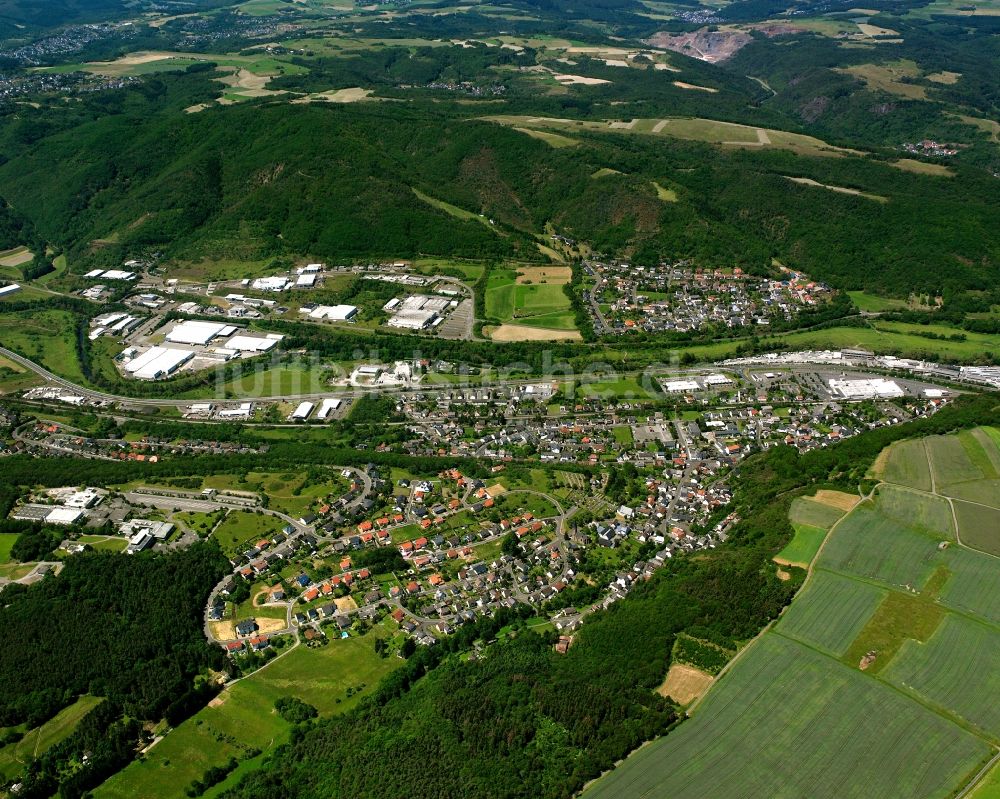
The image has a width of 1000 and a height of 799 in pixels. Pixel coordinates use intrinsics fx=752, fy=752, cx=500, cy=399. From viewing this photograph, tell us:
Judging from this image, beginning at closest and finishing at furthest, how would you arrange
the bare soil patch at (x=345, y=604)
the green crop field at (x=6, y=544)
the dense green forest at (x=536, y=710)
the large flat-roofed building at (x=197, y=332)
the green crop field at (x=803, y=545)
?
the dense green forest at (x=536, y=710), the bare soil patch at (x=345, y=604), the green crop field at (x=803, y=545), the green crop field at (x=6, y=544), the large flat-roofed building at (x=197, y=332)

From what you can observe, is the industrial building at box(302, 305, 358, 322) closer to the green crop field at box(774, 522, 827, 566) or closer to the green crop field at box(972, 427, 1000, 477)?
the green crop field at box(774, 522, 827, 566)

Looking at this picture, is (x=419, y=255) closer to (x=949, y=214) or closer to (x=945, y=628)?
(x=949, y=214)

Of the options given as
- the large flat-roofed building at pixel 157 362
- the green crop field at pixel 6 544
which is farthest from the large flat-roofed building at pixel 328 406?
the green crop field at pixel 6 544

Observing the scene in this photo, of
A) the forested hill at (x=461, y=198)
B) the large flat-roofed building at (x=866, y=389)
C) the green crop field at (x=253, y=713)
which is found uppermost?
the forested hill at (x=461, y=198)

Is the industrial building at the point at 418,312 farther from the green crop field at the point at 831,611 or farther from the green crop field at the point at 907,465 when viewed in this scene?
the green crop field at the point at 831,611

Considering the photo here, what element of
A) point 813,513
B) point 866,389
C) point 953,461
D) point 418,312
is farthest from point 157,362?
point 953,461

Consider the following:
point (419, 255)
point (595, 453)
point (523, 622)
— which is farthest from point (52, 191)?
point (523, 622)

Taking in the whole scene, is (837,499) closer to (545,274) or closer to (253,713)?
(253,713)

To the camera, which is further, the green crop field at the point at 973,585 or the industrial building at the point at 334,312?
the industrial building at the point at 334,312
